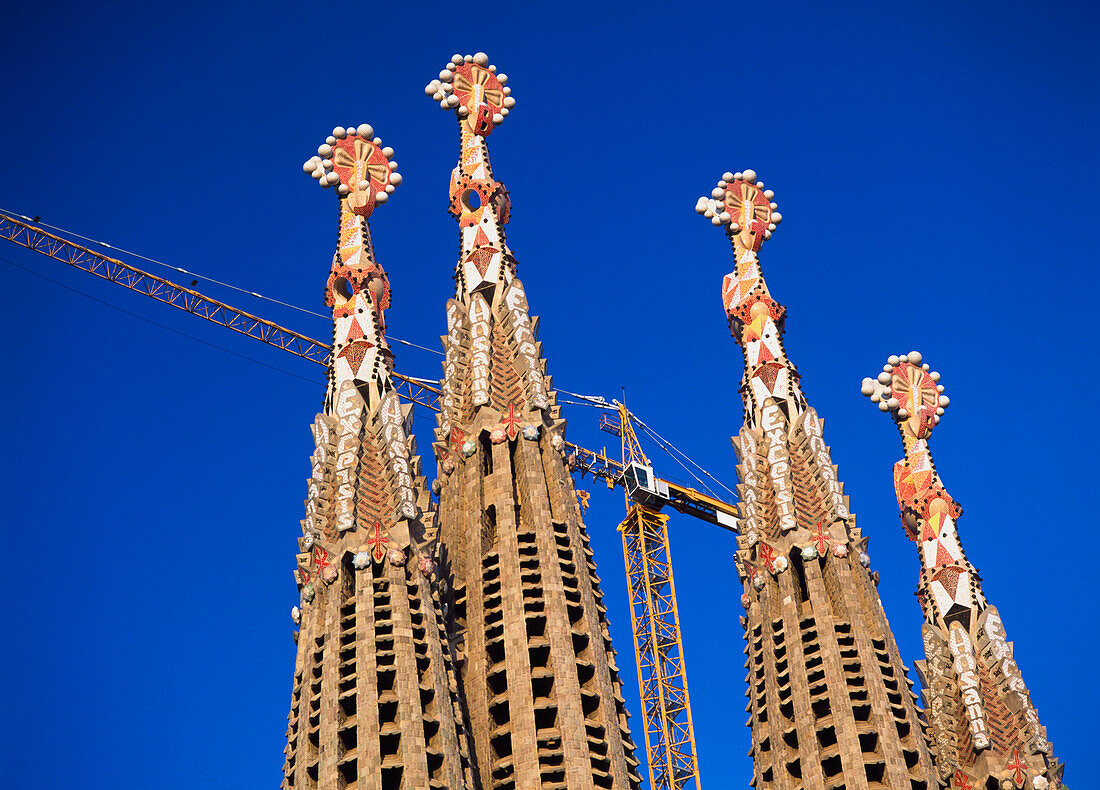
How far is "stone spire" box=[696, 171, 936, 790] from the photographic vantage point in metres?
40.8

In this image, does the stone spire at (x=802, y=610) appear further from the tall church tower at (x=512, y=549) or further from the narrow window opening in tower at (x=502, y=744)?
the narrow window opening in tower at (x=502, y=744)

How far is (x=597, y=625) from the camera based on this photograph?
39.8 m

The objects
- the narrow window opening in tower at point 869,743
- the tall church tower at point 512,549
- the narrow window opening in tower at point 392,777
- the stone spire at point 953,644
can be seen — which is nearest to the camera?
the narrow window opening in tower at point 392,777

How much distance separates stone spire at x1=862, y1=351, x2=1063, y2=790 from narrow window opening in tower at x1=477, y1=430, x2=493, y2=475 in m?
13.4

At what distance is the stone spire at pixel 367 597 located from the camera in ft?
114

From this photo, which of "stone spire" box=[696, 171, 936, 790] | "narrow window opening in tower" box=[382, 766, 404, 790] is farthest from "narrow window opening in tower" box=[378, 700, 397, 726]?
"stone spire" box=[696, 171, 936, 790]

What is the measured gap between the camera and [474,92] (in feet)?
162

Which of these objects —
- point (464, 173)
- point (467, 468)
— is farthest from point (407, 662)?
point (464, 173)

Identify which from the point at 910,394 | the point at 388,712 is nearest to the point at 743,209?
the point at 910,394

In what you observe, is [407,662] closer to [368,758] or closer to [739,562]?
[368,758]

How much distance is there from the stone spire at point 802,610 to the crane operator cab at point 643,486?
56.7ft

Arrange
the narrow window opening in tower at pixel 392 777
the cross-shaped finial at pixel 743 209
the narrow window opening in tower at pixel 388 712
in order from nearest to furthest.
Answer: the narrow window opening in tower at pixel 392 777 → the narrow window opening in tower at pixel 388 712 → the cross-shaped finial at pixel 743 209

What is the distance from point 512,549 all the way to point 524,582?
2.81 feet

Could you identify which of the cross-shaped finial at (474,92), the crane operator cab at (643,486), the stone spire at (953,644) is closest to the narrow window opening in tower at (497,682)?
the stone spire at (953,644)
